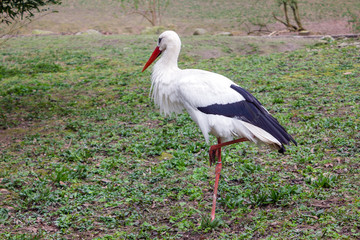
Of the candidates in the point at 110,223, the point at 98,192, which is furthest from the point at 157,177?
the point at 110,223

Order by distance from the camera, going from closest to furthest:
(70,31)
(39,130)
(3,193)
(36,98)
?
(3,193) < (39,130) < (36,98) < (70,31)

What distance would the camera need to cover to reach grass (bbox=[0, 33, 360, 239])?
3.74m

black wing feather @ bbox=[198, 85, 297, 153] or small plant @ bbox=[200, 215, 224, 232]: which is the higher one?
black wing feather @ bbox=[198, 85, 297, 153]

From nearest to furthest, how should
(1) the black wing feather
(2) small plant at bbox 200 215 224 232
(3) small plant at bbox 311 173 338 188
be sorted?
(2) small plant at bbox 200 215 224 232, (1) the black wing feather, (3) small plant at bbox 311 173 338 188

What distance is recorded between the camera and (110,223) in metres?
3.92

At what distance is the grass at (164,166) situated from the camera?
374 centimetres

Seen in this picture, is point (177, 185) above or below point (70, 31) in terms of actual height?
below

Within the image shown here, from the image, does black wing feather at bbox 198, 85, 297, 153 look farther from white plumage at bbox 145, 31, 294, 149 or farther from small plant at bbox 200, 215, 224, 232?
small plant at bbox 200, 215, 224, 232

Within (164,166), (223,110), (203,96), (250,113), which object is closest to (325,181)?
(250,113)

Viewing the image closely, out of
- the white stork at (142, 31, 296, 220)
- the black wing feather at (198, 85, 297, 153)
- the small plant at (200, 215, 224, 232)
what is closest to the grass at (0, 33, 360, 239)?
the small plant at (200, 215, 224, 232)

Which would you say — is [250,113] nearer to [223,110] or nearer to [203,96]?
[223,110]

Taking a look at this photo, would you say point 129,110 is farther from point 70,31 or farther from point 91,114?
→ point 70,31

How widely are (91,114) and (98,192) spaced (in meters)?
2.95

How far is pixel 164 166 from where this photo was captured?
197 inches
